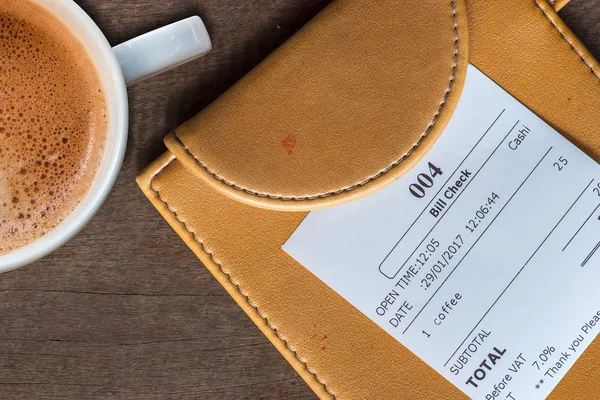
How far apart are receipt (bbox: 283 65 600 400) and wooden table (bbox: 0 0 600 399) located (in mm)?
126

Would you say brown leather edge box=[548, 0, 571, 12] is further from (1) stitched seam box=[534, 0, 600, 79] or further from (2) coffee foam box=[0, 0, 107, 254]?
(2) coffee foam box=[0, 0, 107, 254]

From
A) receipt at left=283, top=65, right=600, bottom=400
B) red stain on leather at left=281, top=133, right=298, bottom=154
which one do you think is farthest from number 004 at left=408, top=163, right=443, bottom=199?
red stain on leather at left=281, top=133, right=298, bottom=154

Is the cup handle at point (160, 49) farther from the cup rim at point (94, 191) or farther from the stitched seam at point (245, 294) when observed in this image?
the stitched seam at point (245, 294)

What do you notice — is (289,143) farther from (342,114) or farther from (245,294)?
(245,294)

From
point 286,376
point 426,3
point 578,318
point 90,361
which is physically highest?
point 426,3

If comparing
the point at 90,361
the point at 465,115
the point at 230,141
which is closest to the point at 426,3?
the point at 465,115

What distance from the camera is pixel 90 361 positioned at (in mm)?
596

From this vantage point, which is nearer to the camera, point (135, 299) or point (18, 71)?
point (18, 71)

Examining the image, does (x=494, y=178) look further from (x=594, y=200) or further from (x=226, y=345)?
(x=226, y=345)

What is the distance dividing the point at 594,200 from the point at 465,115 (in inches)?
5.9

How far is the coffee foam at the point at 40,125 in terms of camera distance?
486 millimetres

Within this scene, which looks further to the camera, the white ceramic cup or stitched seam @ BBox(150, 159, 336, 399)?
stitched seam @ BBox(150, 159, 336, 399)

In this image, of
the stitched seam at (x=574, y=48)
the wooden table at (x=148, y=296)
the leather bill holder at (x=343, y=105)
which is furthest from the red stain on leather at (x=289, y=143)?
the stitched seam at (x=574, y=48)

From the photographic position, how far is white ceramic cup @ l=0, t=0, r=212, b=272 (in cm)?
45
